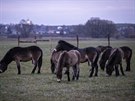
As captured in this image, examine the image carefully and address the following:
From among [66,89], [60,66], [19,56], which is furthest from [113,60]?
[19,56]

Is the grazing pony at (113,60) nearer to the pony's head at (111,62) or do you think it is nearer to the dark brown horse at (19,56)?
the pony's head at (111,62)

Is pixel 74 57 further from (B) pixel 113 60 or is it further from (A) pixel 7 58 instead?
(A) pixel 7 58

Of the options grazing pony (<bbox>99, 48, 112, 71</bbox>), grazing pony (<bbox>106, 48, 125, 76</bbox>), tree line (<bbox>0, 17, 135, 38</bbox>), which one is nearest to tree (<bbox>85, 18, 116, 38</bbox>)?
tree line (<bbox>0, 17, 135, 38</bbox>)

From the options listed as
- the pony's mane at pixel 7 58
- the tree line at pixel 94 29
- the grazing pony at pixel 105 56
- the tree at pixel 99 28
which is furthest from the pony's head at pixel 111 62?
the tree at pixel 99 28

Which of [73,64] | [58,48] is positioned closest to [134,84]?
[73,64]

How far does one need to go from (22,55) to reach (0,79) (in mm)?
3072

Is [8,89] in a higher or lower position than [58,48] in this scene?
lower

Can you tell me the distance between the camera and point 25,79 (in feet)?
53.1

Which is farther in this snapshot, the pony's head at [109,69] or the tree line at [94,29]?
the tree line at [94,29]

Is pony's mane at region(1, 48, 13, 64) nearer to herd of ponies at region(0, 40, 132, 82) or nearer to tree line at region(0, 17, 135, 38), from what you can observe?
herd of ponies at region(0, 40, 132, 82)

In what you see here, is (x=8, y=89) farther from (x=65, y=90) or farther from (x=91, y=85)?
(x=91, y=85)

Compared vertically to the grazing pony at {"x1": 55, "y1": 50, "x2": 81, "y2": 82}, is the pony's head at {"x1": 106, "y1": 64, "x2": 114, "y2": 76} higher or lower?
lower

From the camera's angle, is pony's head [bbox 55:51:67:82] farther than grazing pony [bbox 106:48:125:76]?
No

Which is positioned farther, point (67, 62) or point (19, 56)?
point (19, 56)
